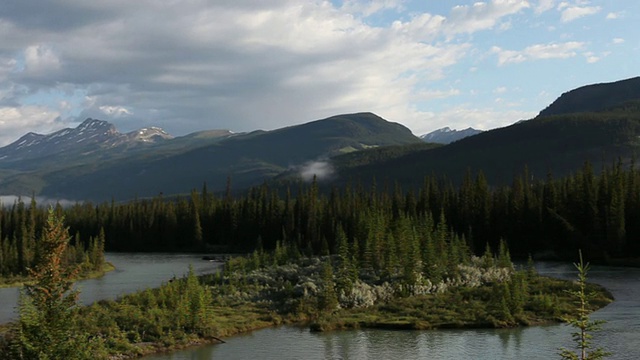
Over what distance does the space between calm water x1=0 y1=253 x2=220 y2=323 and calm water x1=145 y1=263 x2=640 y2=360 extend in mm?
16728

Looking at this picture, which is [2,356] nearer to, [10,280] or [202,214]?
[10,280]

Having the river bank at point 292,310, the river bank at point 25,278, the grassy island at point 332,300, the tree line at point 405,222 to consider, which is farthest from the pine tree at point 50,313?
the river bank at point 25,278

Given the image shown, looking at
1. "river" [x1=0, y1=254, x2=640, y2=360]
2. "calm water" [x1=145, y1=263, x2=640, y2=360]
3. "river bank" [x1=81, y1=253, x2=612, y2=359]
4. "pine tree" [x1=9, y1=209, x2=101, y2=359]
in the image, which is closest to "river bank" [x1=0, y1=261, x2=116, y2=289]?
"river" [x1=0, y1=254, x2=640, y2=360]

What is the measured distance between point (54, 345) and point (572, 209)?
117342mm

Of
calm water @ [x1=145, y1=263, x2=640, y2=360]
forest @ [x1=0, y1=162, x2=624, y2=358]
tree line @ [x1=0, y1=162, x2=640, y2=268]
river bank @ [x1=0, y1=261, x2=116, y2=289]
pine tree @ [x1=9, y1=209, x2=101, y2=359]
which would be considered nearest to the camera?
pine tree @ [x1=9, y1=209, x2=101, y2=359]

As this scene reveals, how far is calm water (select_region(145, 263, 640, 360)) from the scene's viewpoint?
49.6m

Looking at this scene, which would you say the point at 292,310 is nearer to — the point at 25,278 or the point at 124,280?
the point at 124,280

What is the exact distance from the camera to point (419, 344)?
53.6m

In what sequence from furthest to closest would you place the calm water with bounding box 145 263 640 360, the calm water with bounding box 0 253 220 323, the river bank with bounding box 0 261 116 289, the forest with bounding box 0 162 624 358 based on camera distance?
the river bank with bounding box 0 261 116 289
the calm water with bounding box 0 253 220 323
the forest with bounding box 0 162 624 358
the calm water with bounding box 145 263 640 360

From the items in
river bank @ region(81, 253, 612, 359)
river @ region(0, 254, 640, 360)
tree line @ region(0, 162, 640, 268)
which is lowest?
river @ region(0, 254, 640, 360)

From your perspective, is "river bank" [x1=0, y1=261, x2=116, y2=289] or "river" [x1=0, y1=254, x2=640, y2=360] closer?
"river" [x1=0, y1=254, x2=640, y2=360]

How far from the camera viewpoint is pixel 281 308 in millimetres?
67688

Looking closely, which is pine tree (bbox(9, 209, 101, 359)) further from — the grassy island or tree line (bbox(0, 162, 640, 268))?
tree line (bbox(0, 162, 640, 268))

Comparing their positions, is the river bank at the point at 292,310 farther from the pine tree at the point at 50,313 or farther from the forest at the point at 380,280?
the pine tree at the point at 50,313
